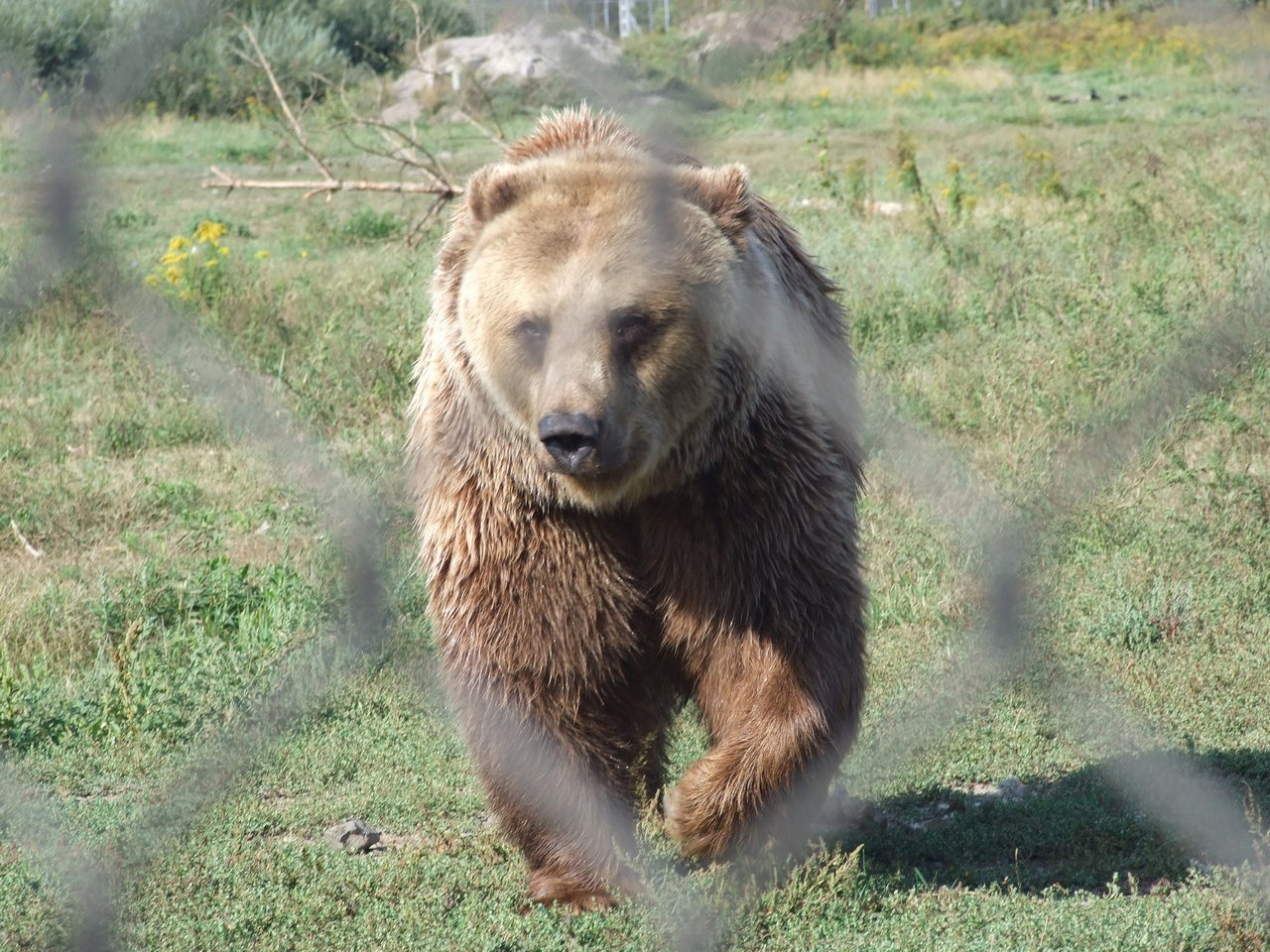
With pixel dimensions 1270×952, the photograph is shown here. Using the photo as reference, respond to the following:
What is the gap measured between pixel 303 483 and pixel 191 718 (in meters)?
1.77

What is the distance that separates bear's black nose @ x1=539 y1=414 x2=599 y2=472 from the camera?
2807 mm

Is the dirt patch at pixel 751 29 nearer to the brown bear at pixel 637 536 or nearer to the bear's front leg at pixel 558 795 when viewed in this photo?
the brown bear at pixel 637 536

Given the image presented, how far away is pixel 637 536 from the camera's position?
3.53m

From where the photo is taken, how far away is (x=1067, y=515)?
4992mm

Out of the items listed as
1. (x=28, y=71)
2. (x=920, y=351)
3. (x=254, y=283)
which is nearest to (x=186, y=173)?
(x=254, y=283)

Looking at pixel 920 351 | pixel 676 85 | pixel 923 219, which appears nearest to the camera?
pixel 676 85

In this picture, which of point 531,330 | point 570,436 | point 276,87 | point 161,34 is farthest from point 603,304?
point 276,87

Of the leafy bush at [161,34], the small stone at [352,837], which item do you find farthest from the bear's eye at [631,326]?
the small stone at [352,837]

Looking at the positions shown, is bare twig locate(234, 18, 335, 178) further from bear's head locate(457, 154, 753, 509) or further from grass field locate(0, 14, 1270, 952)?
bear's head locate(457, 154, 753, 509)

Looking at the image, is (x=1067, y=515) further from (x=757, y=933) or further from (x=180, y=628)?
(x=180, y=628)

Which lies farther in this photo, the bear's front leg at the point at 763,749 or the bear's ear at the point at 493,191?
the bear's front leg at the point at 763,749

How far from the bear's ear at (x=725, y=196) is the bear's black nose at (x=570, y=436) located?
75 cm

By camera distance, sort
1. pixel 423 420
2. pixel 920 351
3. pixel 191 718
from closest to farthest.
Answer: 1. pixel 423 420
2. pixel 191 718
3. pixel 920 351

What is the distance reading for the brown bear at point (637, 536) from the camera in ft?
10.6
